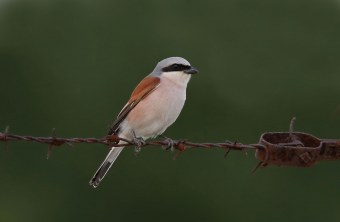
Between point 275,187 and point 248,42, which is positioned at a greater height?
point 248,42

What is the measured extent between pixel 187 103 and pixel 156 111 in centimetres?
2306

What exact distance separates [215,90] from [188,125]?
4344 millimetres

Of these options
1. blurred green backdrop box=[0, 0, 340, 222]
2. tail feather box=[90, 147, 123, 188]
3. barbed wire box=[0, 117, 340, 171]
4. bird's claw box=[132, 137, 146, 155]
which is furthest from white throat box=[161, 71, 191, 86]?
blurred green backdrop box=[0, 0, 340, 222]

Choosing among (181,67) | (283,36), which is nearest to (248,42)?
(283,36)

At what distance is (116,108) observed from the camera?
2873 cm

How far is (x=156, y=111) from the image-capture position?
21.1 ft

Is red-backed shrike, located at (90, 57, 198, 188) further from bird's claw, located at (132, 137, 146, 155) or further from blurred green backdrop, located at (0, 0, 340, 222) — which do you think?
blurred green backdrop, located at (0, 0, 340, 222)

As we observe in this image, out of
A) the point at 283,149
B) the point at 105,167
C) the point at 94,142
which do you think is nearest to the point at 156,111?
the point at 105,167

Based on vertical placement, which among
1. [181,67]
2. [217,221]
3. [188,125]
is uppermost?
[181,67]

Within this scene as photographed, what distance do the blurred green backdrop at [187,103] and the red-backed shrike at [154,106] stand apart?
58.5 feet

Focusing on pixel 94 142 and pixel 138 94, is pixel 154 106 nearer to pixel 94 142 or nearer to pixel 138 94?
pixel 138 94

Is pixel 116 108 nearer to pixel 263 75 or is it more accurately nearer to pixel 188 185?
pixel 188 185

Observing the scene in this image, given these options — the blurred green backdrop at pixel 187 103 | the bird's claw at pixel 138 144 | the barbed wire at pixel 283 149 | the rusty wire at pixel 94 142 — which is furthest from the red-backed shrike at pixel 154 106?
the blurred green backdrop at pixel 187 103

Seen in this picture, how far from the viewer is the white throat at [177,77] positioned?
6.61m
